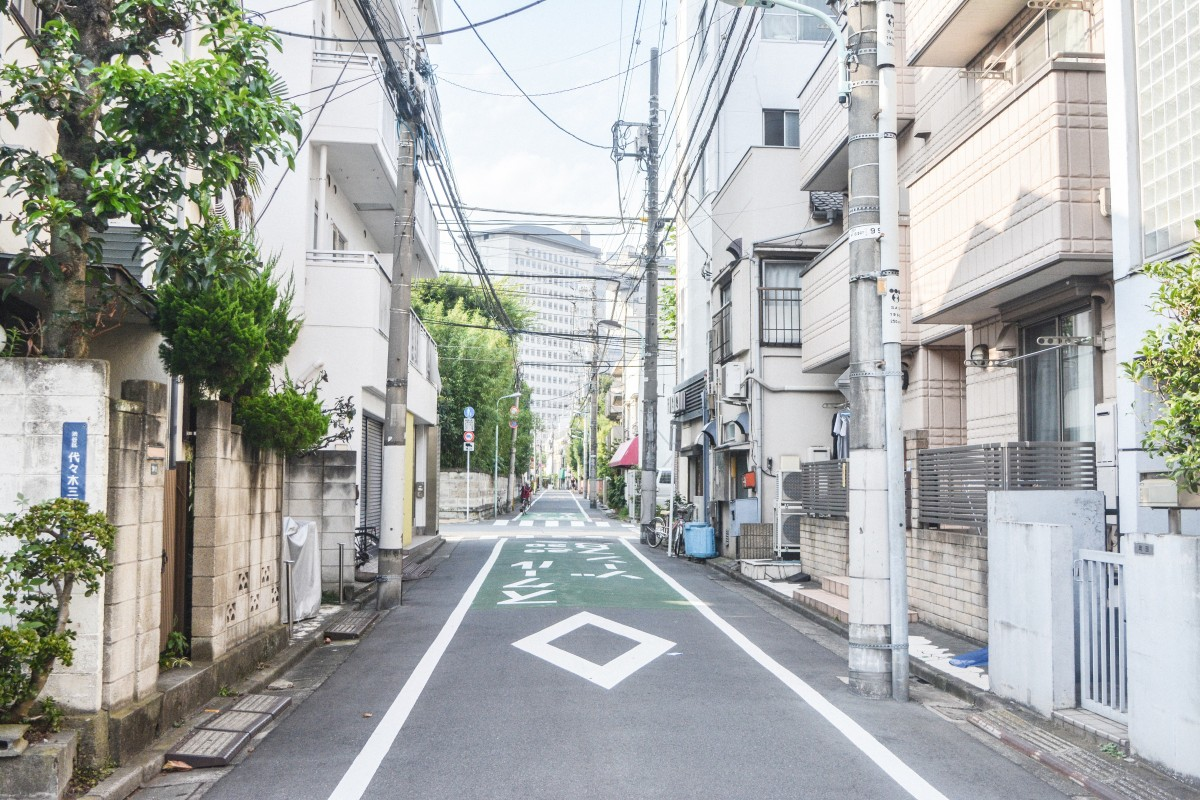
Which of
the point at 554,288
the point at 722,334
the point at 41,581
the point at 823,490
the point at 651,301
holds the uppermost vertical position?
the point at 554,288

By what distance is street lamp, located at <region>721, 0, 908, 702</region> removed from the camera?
347 inches

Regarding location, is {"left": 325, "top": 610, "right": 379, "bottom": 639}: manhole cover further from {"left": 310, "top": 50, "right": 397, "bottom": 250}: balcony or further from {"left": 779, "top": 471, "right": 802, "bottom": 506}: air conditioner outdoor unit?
{"left": 779, "top": 471, "right": 802, "bottom": 506}: air conditioner outdoor unit

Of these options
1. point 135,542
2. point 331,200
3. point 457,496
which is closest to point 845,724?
point 135,542

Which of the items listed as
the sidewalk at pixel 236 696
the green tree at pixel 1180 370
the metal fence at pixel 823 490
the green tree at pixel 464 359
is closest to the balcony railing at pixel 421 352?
the sidewalk at pixel 236 696

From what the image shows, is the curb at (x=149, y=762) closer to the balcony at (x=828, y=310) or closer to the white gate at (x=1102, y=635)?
the white gate at (x=1102, y=635)

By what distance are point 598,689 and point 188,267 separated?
4776 millimetres

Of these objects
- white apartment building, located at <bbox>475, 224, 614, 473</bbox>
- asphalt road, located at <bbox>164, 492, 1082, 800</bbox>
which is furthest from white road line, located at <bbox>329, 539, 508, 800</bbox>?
white apartment building, located at <bbox>475, 224, 614, 473</bbox>

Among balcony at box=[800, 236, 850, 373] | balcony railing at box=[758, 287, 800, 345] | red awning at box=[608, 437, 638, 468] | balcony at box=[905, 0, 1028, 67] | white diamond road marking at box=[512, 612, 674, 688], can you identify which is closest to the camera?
white diamond road marking at box=[512, 612, 674, 688]

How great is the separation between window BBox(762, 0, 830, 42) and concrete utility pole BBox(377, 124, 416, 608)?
52.6 ft

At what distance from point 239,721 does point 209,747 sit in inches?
30.6

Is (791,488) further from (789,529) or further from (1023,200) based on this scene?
(1023,200)

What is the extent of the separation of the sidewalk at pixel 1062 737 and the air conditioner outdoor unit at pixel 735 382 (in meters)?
12.2

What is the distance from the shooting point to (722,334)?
25266 millimetres

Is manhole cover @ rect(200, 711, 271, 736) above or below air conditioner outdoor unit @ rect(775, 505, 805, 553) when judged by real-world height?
below
